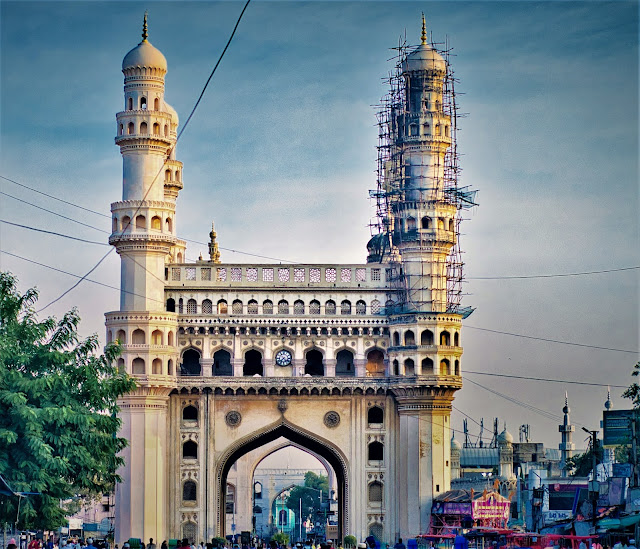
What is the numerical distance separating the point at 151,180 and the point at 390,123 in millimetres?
10596

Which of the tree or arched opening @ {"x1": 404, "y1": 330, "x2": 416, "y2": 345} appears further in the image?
arched opening @ {"x1": 404, "y1": 330, "x2": 416, "y2": 345}

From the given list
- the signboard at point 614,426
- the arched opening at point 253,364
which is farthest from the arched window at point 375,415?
the signboard at point 614,426

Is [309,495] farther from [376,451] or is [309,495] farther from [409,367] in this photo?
[409,367]

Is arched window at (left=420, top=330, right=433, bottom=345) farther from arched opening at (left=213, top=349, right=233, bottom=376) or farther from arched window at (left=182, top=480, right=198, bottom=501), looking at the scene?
arched window at (left=182, top=480, right=198, bottom=501)

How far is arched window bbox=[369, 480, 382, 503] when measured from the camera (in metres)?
59.1

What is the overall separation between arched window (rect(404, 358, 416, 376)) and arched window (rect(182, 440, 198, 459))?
9.07 metres

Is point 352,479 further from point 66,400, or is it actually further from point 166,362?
point 66,400

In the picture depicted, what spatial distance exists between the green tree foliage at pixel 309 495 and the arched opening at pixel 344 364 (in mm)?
56933

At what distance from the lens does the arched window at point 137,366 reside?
56.8 metres

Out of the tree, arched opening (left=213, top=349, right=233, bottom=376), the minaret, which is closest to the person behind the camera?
the tree

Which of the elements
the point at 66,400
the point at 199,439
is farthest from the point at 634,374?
the point at 66,400

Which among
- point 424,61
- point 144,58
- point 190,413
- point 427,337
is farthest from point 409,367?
point 144,58

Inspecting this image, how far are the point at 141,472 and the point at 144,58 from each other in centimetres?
1664

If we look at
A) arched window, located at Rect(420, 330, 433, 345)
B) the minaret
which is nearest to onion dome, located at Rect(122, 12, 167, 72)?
the minaret
